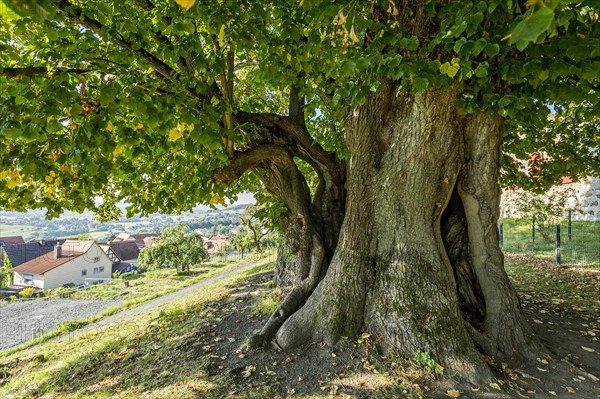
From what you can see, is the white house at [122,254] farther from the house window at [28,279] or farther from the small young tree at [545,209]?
the small young tree at [545,209]

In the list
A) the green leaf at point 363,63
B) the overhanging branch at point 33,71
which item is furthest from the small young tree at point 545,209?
the overhanging branch at point 33,71

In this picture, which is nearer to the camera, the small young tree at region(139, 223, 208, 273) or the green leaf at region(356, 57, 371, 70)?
the green leaf at region(356, 57, 371, 70)

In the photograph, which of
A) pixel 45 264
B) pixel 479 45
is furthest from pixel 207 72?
pixel 45 264

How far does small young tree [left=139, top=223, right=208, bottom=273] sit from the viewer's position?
25.7m

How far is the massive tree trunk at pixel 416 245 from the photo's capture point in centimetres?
368

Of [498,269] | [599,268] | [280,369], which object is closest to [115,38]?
[280,369]

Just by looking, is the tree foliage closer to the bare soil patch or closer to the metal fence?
the bare soil patch

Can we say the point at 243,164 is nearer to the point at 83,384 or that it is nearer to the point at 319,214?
the point at 319,214

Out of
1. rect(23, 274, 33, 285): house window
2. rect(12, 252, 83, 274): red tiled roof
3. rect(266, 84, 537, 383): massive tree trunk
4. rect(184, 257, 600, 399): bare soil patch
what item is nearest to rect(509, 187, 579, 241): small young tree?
rect(184, 257, 600, 399): bare soil patch

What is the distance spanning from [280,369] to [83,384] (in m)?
2.85

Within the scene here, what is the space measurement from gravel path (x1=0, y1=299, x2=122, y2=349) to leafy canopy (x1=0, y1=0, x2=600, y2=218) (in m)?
8.94

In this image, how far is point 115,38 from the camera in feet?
11.7

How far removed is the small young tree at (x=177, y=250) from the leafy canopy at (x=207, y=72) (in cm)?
2101

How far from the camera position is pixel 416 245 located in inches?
154
